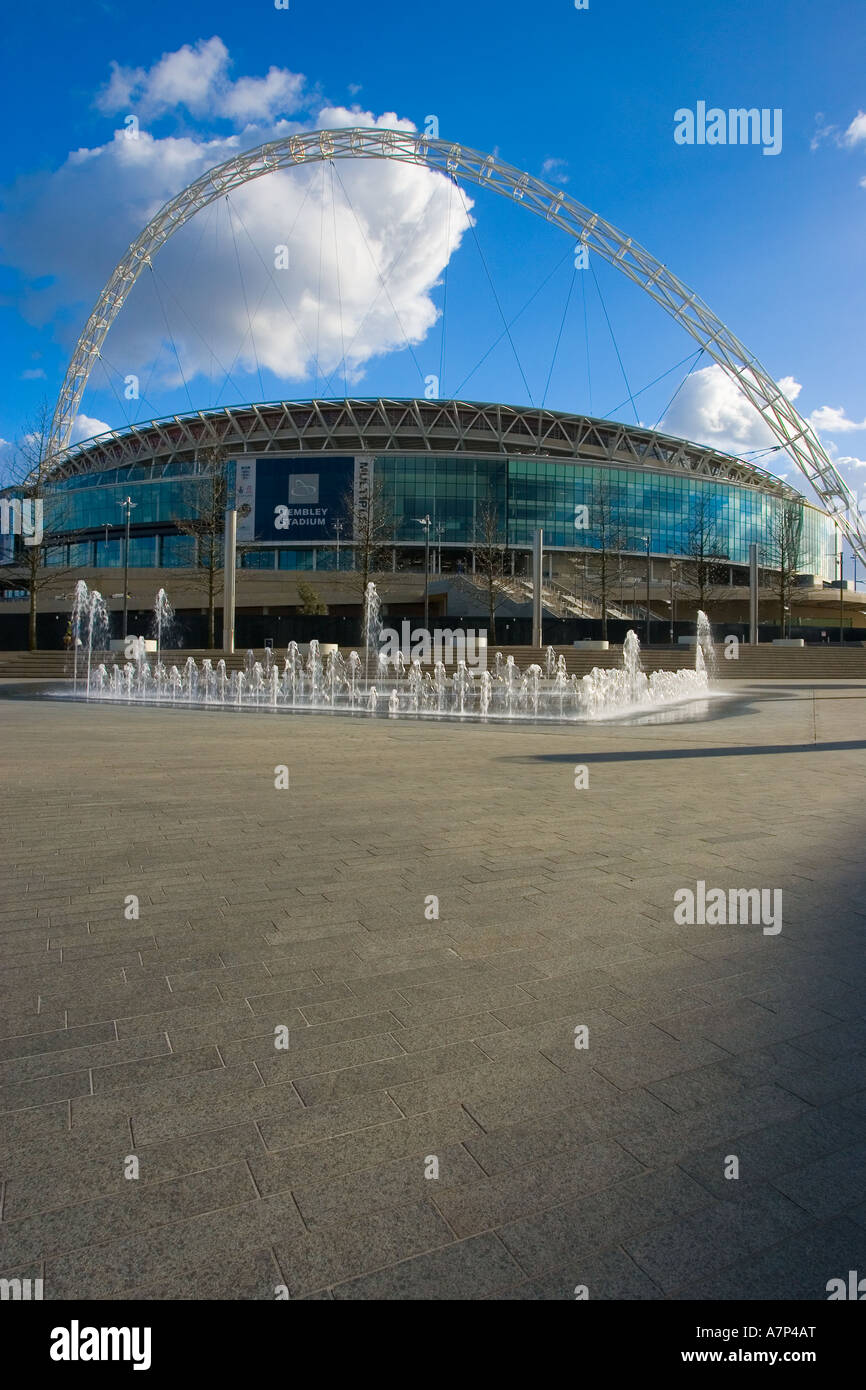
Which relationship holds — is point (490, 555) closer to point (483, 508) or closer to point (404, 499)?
point (483, 508)

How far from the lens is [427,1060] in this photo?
318 centimetres

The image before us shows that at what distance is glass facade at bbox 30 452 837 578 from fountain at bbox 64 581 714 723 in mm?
33373

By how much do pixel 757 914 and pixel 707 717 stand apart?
15.3m

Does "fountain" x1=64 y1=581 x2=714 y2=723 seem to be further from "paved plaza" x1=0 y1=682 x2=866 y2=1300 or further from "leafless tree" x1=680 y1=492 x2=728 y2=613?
"leafless tree" x1=680 y1=492 x2=728 y2=613

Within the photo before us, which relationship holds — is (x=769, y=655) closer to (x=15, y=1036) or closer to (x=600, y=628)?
(x=600, y=628)

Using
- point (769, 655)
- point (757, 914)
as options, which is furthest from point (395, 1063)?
point (769, 655)

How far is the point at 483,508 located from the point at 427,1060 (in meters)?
75.9

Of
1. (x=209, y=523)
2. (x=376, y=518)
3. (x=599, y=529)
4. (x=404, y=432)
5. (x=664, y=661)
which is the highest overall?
(x=404, y=432)

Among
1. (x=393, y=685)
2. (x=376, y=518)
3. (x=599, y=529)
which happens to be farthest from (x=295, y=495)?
(x=393, y=685)

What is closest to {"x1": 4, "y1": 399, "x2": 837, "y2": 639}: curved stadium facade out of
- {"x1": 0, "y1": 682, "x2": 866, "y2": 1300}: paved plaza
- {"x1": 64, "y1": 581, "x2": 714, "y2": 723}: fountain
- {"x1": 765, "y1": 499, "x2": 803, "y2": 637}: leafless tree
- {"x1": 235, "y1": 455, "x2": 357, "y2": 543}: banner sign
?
{"x1": 235, "y1": 455, "x2": 357, "y2": 543}: banner sign

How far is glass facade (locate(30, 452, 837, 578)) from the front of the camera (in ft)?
251

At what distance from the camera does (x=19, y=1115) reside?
2795 millimetres

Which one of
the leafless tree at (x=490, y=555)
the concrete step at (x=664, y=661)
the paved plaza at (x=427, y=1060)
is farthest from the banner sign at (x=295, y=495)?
the paved plaza at (x=427, y=1060)

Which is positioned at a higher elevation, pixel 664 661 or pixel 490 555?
pixel 490 555
